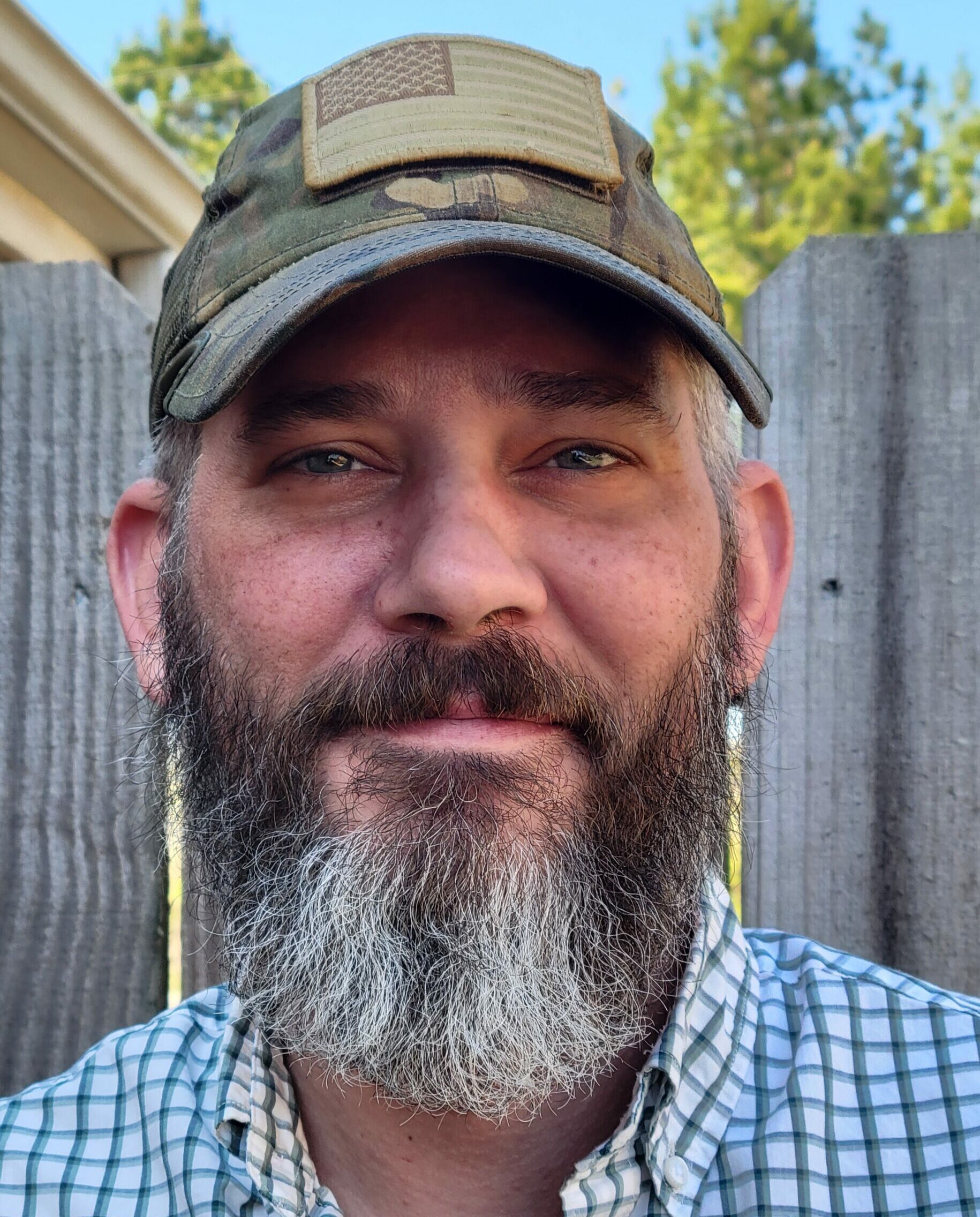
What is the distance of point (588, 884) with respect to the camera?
136 centimetres

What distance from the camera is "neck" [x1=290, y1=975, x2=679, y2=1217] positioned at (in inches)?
56.9

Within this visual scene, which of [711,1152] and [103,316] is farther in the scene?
[103,316]

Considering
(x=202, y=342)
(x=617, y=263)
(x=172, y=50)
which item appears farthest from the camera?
(x=172, y=50)

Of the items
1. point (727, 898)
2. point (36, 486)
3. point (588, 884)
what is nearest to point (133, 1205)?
point (588, 884)

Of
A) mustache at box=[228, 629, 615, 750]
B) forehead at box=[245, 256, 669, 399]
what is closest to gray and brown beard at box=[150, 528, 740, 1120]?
mustache at box=[228, 629, 615, 750]

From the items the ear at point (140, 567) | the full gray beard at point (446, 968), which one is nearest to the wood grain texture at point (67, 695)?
the ear at point (140, 567)

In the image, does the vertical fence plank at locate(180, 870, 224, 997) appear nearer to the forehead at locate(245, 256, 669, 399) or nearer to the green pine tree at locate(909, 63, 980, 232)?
the forehead at locate(245, 256, 669, 399)

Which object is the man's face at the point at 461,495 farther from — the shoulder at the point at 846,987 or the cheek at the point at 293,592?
the shoulder at the point at 846,987

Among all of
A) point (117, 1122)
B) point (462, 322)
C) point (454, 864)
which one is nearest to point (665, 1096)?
point (454, 864)

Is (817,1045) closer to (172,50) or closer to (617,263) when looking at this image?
(617,263)

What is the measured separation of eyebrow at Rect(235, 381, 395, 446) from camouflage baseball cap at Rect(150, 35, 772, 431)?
94 millimetres

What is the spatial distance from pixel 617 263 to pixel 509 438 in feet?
0.84

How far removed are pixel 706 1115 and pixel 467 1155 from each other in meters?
0.34

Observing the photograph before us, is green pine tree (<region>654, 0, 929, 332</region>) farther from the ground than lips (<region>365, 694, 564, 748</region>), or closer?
farther from the ground
